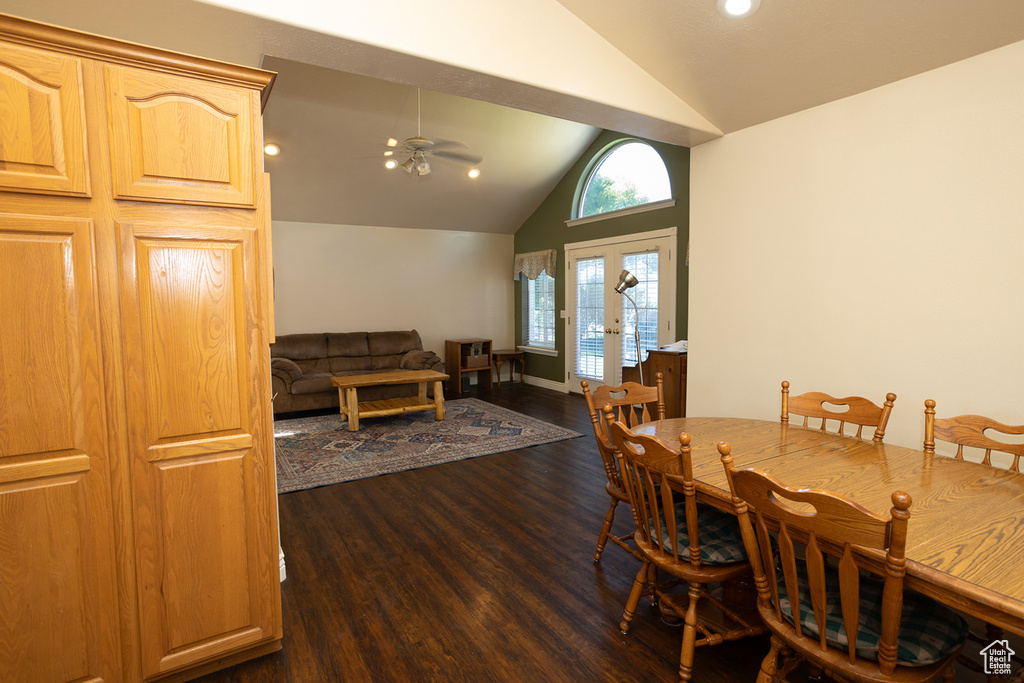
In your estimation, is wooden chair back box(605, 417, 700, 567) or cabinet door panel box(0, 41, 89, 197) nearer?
cabinet door panel box(0, 41, 89, 197)

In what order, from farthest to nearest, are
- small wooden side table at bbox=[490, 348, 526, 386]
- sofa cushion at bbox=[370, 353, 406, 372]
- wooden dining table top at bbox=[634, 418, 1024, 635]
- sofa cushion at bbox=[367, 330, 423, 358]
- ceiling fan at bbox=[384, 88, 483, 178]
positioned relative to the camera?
small wooden side table at bbox=[490, 348, 526, 386] → sofa cushion at bbox=[367, 330, 423, 358] → sofa cushion at bbox=[370, 353, 406, 372] → ceiling fan at bbox=[384, 88, 483, 178] → wooden dining table top at bbox=[634, 418, 1024, 635]

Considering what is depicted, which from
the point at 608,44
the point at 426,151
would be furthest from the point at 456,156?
the point at 608,44

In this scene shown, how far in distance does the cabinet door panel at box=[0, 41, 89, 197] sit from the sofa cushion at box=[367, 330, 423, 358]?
18.4 feet

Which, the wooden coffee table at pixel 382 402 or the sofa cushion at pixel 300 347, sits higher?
the sofa cushion at pixel 300 347

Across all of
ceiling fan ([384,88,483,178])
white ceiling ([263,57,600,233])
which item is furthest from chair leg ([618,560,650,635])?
white ceiling ([263,57,600,233])

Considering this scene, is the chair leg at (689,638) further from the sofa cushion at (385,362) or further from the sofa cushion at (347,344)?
the sofa cushion at (347,344)

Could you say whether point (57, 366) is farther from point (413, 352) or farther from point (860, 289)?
point (413, 352)

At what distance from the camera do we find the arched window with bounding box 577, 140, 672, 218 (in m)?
5.87

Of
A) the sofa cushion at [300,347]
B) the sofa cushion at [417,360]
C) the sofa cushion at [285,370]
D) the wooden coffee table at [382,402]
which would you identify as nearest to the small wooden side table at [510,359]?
the sofa cushion at [417,360]

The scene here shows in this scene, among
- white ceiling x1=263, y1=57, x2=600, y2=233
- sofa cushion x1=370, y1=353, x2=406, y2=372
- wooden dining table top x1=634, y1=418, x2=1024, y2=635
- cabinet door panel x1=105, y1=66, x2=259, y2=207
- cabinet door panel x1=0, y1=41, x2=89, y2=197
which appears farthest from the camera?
sofa cushion x1=370, y1=353, x2=406, y2=372

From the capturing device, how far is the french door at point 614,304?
18.9 ft

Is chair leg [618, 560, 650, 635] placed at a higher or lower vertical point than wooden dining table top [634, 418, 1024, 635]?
lower

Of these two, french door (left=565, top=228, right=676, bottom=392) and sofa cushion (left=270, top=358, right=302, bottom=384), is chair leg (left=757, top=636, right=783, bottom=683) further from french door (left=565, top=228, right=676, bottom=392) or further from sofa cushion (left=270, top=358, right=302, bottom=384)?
sofa cushion (left=270, top=358, right=302, bottom=384)

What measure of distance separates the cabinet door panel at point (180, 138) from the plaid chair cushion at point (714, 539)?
195cm
